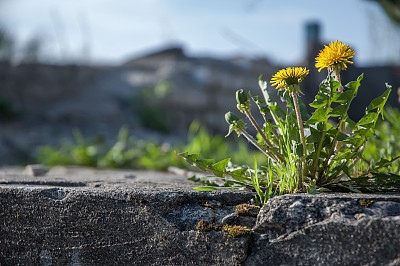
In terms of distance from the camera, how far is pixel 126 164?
416 centimetres

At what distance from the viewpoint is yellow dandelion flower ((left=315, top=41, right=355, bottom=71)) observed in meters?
1.34

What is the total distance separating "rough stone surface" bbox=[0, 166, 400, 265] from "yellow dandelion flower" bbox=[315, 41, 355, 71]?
430 millimetres

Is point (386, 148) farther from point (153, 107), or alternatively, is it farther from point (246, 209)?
point (153, 107)

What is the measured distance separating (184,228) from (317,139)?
1.77ft

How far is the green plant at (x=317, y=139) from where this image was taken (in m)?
1.37

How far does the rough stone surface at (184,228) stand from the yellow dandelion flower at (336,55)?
0.43 meters

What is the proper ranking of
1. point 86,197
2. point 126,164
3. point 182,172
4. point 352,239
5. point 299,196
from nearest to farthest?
point 352,239, point 299,196, point 86,197, point 182,172, point 126,164

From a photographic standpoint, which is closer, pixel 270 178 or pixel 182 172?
pixel 270 178

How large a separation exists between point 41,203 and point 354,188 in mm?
1078

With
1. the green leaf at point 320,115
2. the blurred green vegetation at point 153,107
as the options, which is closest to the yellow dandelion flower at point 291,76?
the green leaf at point 320,115

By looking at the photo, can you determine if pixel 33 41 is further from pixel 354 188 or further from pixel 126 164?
pixel 354 188

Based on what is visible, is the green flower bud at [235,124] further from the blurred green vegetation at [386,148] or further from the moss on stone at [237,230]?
the blurred green vegetation at [386,148]

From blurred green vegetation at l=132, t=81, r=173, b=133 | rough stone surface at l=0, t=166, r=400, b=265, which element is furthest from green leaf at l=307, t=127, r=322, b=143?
blurred green vegetation at l=132, t=81, r=173, b=133

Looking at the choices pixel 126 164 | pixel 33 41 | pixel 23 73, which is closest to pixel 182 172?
pixel 126 164
